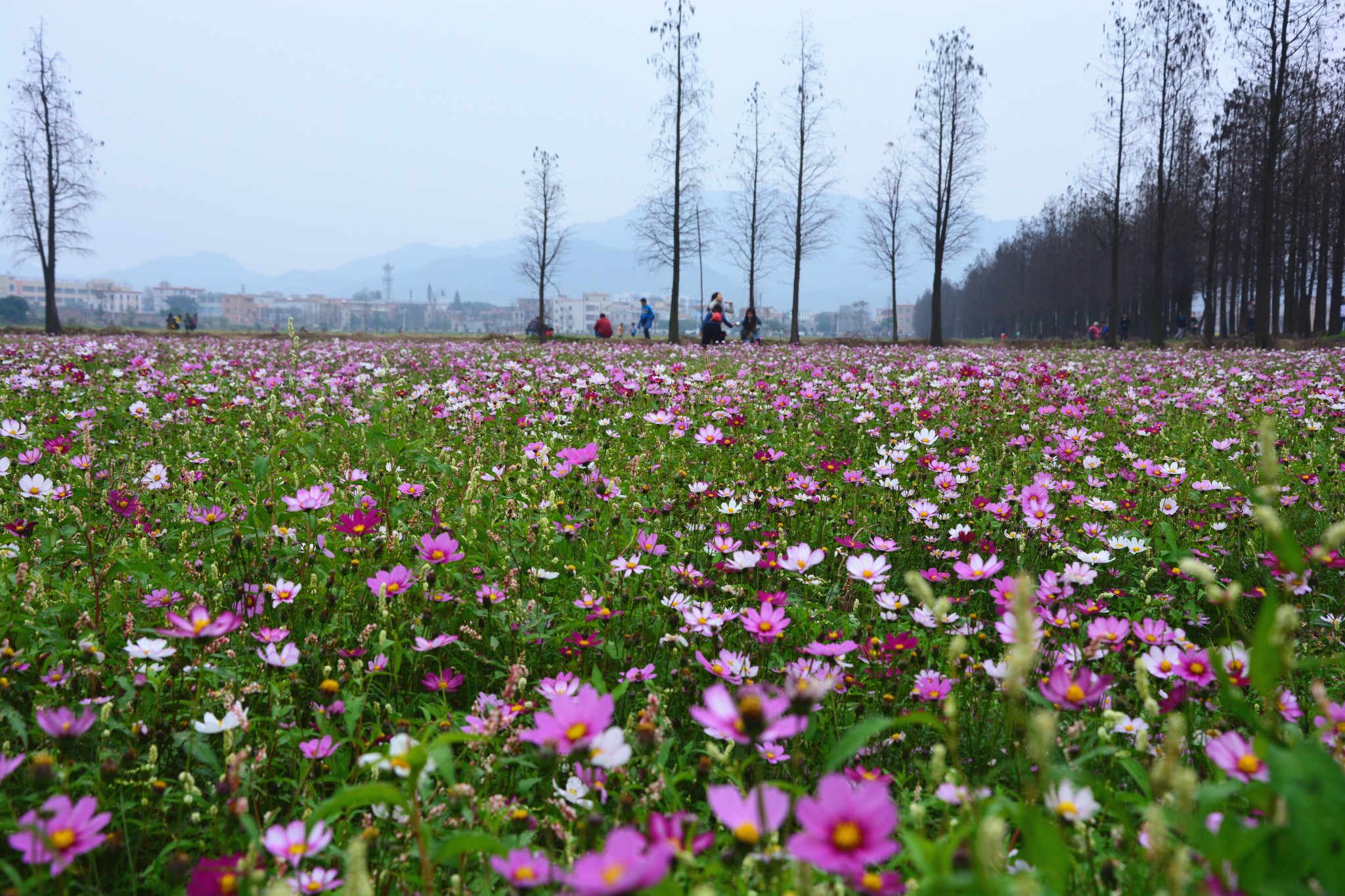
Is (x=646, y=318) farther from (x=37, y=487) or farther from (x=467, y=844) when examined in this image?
(x=467, y=844)

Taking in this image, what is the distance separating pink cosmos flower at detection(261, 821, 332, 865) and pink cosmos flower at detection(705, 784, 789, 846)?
66 cm

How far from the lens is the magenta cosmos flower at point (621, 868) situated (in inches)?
25.5

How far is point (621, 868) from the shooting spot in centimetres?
72

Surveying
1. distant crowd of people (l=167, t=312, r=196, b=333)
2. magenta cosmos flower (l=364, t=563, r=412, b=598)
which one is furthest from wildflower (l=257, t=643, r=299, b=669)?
distant crowd of people (l=167, t=312, r=196, b=333)

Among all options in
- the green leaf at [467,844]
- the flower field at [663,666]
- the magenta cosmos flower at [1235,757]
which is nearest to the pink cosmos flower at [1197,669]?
the flower field at [663,666]

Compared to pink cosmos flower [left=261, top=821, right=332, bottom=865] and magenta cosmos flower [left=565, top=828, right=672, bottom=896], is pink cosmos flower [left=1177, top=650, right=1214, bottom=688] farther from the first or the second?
pink cosmos flower [left=261, top=821, right=332, bottom=865]

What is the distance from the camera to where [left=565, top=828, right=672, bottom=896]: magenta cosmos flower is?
0.65 meters

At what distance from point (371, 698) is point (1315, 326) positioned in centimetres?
3441

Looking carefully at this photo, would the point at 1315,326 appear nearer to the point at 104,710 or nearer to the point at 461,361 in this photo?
the point at 461,361

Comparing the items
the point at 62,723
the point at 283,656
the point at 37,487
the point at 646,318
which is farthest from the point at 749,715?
the point at 646,318

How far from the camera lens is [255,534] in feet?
8.10

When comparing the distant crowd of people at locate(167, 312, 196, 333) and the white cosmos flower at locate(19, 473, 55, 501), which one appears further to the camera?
the distant crowd of people at locate(167, 312, 196, 333)

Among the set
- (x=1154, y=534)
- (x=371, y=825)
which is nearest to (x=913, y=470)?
(x=1154, y=534)

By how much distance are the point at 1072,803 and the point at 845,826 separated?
0.64m
